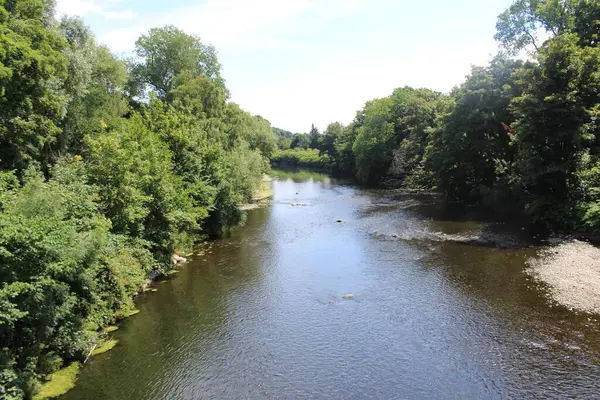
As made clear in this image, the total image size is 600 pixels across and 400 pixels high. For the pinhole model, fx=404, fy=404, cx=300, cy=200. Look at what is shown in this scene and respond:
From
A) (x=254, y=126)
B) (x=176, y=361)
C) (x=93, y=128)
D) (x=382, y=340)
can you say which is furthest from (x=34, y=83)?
(x=254, y=126)

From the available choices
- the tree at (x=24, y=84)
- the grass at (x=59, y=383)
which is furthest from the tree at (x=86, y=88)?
the grass at (x=59, y=383)

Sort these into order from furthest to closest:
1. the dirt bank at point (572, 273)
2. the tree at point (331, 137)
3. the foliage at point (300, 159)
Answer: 1. the foliage at point (300, 159)
2. the tree at point (331, 137)
3. the dirt bank at point (572, 273)

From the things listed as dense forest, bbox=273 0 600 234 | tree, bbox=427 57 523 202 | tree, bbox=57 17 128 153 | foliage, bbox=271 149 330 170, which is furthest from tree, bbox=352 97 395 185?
tree, bbox=57 17 128 153

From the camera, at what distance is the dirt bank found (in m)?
19.7

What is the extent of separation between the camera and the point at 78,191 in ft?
64.7

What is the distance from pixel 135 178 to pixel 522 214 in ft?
122

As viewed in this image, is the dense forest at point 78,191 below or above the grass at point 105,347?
above

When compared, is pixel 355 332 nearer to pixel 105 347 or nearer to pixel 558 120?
pixel 105 347

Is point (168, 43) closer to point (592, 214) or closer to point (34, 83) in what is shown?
point (34, 83)

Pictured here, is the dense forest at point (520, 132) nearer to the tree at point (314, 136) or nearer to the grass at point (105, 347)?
the grass at point (105, 347)

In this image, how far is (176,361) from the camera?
16094 millimetres

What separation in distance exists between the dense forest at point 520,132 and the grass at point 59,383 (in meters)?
33.2

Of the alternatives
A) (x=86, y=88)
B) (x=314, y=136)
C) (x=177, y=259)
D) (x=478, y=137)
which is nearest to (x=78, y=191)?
(x=177, y=259)

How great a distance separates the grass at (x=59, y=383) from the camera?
13.6 meters
